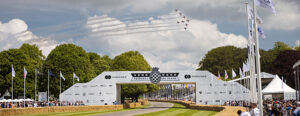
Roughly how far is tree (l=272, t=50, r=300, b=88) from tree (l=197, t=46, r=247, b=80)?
1869 centimetres

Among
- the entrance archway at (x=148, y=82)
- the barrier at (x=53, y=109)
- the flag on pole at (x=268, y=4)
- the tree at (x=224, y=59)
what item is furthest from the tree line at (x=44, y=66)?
the flag on pole at (x=268, y=4)

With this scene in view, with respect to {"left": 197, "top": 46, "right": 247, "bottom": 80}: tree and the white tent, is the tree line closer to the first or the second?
{"left": 197, "top": 46, "right": 247, "bottom": 80}: tree

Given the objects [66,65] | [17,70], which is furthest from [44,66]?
[17,70]

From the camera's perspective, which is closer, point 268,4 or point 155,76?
point 268,4

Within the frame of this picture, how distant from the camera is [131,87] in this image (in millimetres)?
89000

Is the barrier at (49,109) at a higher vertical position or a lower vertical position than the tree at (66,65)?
lower

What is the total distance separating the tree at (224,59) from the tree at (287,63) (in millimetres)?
18687

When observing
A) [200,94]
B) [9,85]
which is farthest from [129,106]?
[9,85]

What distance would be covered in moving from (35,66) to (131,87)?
2241 centimetres

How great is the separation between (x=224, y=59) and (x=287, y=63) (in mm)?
25643

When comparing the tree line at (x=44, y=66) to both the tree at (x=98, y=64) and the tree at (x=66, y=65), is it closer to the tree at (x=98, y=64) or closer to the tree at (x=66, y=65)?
the tree at (x=66, y=65)

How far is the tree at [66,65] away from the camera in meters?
78.1

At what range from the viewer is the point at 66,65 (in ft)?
261

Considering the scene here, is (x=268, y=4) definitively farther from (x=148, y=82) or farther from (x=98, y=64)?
(x=98, y=64)
